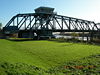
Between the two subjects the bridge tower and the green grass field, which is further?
the bridge tower

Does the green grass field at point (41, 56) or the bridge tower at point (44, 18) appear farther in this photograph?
the bridge tower at point (44, 18)

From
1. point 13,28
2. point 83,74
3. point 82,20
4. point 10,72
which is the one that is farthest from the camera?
point 82,20

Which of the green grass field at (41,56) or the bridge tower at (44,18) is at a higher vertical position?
the bridge tower at (44,18)

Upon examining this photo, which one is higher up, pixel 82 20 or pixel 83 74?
pixel 82 20

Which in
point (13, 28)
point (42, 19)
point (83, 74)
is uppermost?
point (42, 19)

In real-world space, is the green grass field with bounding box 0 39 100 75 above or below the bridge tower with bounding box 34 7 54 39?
below

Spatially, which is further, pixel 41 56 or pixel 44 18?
pixel 44 18

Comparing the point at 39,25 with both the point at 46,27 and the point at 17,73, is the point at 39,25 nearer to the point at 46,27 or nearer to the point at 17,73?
the point at 46,27

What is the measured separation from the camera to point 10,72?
11.4 meters

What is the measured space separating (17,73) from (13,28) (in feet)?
285

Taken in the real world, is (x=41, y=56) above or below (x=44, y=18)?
below

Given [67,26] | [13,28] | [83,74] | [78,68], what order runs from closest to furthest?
[83,74] → [78,68] → [13,28] → [67,26]

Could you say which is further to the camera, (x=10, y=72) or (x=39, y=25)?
(x=39, y=25)

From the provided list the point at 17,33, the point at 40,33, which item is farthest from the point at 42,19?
the point at 17,33
